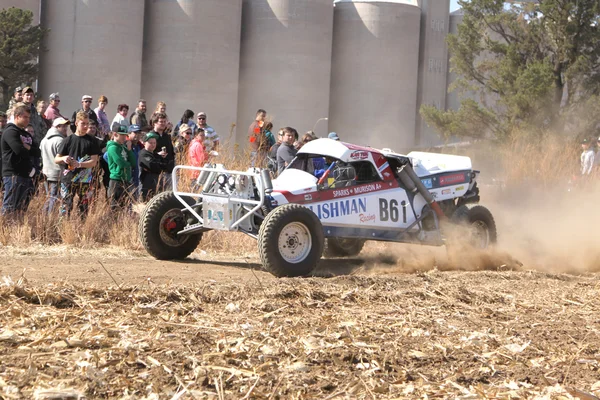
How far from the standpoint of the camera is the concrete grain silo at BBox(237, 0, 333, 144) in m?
31.6

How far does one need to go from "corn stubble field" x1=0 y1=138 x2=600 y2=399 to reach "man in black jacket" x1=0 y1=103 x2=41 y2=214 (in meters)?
1.31

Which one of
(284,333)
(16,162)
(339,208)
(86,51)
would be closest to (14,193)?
(16,162)

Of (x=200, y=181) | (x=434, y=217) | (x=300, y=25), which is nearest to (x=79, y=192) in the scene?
(x=200, y=181)

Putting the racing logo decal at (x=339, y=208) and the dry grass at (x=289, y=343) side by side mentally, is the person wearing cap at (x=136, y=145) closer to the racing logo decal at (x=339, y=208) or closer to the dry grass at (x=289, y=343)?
the racing logo decal at (x=339, y=208)

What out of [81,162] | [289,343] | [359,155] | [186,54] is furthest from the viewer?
[186,54]

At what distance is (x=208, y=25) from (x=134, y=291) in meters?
22.9

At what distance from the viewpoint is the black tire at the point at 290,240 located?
1017cm

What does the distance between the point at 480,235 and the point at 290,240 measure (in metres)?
3.75

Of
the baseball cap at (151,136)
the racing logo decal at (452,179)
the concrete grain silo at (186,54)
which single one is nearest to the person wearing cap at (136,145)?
the baseball cap at (151,136)

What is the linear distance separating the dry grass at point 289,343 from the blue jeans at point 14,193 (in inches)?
186

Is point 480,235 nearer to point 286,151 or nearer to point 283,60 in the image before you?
point 286,151

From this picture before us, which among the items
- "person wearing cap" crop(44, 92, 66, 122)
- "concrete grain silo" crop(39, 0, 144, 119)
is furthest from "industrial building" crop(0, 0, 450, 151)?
"person wearing cap" crop(44, 92, 66, 122)

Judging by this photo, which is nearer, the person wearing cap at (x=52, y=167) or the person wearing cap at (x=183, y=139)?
the person wearing cap at (x=52, y=167)

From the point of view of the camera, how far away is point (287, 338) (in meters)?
6.53
